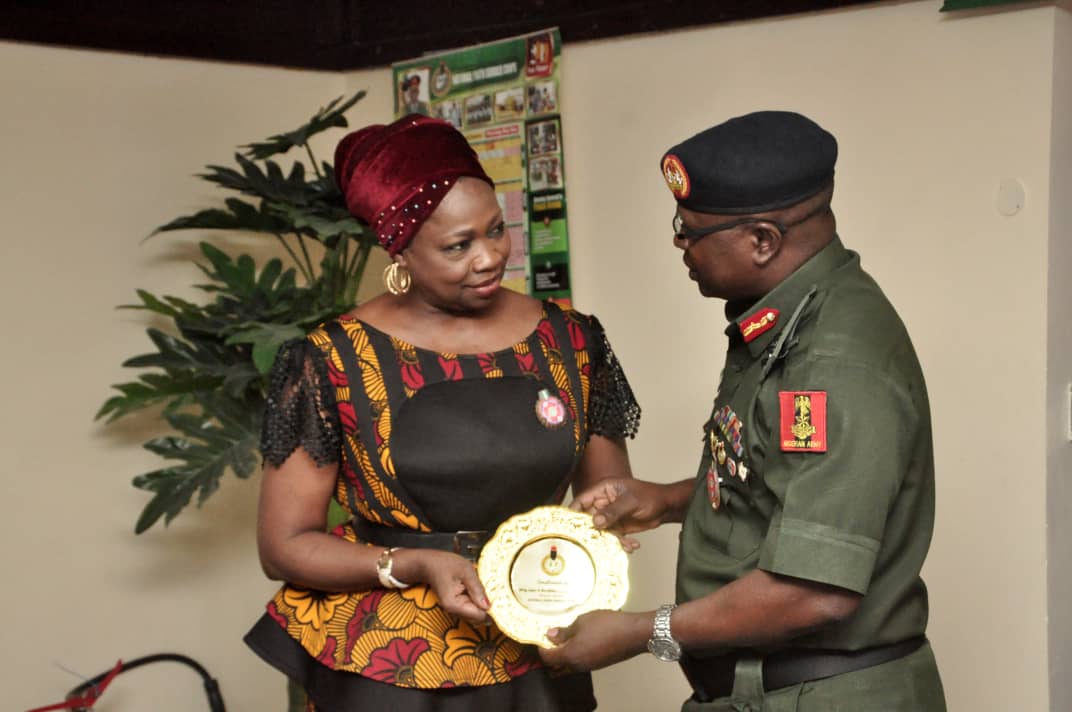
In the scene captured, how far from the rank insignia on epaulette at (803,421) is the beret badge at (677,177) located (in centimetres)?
34

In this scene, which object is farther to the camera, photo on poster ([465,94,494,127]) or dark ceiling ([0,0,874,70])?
photo on poster ([465,94,494,127])

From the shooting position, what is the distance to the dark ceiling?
3.07 m

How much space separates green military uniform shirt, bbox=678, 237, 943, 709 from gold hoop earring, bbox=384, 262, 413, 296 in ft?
2.03

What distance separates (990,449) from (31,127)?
2.61 meters

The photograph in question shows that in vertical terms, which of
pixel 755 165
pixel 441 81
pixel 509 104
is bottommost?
pixel 755 165

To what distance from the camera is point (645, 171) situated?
317 centimetres

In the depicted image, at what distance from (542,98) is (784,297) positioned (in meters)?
1.83

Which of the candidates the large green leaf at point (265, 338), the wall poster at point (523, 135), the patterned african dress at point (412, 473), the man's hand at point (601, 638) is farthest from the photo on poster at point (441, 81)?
the man's hand at point (601, 638)

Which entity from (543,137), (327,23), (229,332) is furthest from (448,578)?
(327,23)

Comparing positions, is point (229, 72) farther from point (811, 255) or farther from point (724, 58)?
point (811, 255)

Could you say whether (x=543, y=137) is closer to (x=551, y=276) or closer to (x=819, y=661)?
(x=551, y=276)

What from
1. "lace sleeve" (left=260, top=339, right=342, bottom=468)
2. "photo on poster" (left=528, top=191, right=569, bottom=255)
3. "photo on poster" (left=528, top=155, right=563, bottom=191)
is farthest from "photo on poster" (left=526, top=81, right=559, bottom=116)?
"lace sleeve" (left=260, top=339, right=342, bottom=468)

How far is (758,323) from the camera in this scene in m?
1.68

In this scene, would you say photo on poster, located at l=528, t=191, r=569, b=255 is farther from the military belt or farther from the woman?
the military belt
